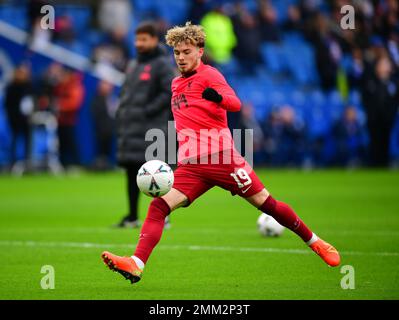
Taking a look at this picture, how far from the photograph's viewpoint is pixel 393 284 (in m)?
8.19

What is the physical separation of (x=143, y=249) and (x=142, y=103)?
200 inches

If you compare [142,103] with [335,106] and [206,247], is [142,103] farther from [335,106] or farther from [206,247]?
[335,106]

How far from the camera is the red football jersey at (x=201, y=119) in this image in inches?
337

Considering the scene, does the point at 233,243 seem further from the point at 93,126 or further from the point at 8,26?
the point at 8,26

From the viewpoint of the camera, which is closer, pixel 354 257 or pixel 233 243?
pixel 354 257

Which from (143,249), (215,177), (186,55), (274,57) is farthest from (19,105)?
(143,249)

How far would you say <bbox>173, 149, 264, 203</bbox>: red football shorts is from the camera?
8477 millimetres

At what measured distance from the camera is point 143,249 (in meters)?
8.10

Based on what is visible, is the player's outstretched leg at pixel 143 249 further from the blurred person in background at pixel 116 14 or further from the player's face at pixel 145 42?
the blurred person in background at pixel 116 14

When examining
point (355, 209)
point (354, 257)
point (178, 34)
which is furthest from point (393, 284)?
point (355, 209)

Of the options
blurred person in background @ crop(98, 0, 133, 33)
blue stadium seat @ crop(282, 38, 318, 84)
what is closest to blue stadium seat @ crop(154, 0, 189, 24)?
blurred person in background @ crop(98, 0, 133, 33)
